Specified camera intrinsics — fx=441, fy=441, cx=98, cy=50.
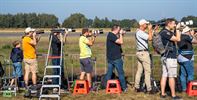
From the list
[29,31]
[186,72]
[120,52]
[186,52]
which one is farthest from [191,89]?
[29,31]

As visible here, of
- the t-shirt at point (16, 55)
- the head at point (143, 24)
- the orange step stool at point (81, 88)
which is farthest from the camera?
the t-shirt at point (16, 55)

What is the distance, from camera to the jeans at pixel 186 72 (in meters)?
12.8

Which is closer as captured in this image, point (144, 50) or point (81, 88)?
point (144, 50)

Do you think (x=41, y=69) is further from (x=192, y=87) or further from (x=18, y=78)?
(x=192, y=87)

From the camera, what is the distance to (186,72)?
1301cm

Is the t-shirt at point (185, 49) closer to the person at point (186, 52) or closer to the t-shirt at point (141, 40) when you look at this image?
the person at point (186, 52)

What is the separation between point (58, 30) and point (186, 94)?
414 cm

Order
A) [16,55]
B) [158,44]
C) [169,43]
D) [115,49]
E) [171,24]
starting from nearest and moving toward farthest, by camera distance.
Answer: [171,24] → [169,43] → [158,44] → [115,49] → [16,55]

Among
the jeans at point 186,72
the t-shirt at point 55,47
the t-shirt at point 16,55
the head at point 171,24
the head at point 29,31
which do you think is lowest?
the jeans at point 186,72

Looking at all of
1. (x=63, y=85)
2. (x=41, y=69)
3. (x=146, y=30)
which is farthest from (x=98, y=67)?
(x=146, y=30)

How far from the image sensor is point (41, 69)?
20188 millimetres

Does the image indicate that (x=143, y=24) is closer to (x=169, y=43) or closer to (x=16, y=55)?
(x=169, y=43)

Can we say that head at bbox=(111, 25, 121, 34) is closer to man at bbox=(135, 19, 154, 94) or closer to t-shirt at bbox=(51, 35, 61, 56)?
man at bbox=(135, 19, 154, 94)

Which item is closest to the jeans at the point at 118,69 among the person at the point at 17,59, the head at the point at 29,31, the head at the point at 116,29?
the head at the point at 116,29
